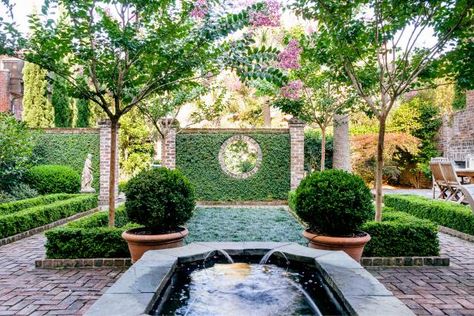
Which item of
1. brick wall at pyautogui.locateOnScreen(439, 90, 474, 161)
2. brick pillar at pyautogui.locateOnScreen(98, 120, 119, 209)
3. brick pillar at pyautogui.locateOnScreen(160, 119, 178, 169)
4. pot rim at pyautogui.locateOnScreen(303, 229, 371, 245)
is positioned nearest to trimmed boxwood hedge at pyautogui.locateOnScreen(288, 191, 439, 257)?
pot rim at pyautogui.locateOnScreen(303, 229, 371, 245)

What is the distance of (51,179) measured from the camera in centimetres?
1130

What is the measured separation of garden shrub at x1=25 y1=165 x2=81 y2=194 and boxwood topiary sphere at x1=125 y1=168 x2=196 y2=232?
7.61m

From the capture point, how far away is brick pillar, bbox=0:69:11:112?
20484mm

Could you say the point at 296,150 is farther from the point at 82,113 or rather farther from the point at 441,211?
the point at 82,113

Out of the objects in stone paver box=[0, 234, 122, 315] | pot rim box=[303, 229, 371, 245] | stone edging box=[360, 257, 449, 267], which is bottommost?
stone paver box=[0, 234, 122, 315]

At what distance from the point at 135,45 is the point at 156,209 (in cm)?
201

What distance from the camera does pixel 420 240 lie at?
4898mm

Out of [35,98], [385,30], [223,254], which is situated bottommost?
[223,254]

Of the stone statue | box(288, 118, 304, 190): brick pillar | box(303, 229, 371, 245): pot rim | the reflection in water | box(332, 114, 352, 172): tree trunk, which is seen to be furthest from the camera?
box(332, 114, 352, 172): tree trunk

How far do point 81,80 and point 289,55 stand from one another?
318 inches

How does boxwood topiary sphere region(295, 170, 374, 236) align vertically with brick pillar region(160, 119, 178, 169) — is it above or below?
below

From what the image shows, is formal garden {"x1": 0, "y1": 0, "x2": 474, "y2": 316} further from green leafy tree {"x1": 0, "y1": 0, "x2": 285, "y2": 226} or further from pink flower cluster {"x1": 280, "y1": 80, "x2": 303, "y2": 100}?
pink flower cluster {"x1": 280, "y1": 80, "x2": 303, "y2": 100}

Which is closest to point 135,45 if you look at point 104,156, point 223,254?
point 223,254

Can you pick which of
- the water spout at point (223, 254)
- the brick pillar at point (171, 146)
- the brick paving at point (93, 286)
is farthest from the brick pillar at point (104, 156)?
the water spout at point (223, 254)
